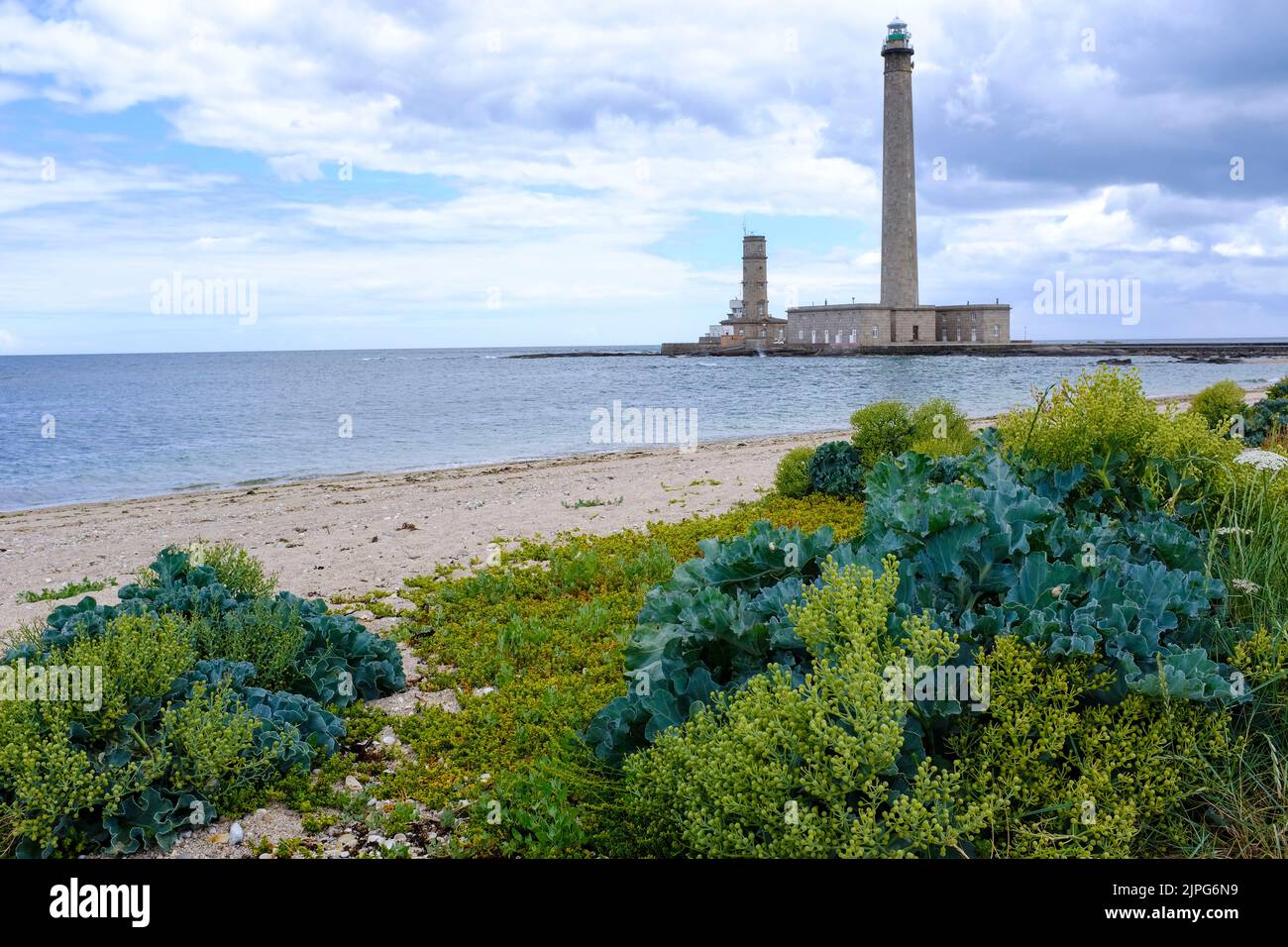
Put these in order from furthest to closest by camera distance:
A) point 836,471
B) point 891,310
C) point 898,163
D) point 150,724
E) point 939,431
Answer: point 891,310 < point 898,163 < point 836,471 < point 939,431 < point 150,724

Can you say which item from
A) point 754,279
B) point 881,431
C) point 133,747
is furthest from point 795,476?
point 754,279

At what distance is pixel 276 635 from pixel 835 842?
13.0 feet

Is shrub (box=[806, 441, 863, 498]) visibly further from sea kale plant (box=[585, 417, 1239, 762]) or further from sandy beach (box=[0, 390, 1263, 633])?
sea kale plant (box=[585, 417, 1239, 762])

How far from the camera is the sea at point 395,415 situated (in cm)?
2705

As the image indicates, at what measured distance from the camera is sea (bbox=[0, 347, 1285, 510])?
27047 millimetres

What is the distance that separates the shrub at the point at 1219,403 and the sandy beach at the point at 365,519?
8.85 meters

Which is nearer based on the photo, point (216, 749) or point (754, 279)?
point (216, 749)

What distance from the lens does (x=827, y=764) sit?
3.03 m

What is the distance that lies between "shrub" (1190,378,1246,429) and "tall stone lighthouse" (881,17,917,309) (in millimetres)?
68964

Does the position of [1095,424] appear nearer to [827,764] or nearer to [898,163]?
[827,764]

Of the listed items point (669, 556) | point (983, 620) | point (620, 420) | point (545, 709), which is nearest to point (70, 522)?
point (669, 556)

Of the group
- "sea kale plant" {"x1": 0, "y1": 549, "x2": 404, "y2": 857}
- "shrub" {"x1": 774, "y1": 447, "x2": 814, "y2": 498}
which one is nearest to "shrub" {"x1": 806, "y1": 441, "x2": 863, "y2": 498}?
"shrub" {"x1": 774, "y1": 447, "x2": 814, "y2": 498}

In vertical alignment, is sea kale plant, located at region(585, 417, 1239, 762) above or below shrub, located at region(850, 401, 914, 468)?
below

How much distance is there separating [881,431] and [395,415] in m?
38.1
